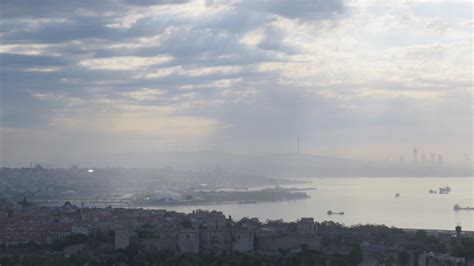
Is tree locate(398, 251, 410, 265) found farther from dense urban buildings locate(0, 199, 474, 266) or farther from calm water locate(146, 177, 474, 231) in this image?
calm water locate(146, 177, 474, 231)

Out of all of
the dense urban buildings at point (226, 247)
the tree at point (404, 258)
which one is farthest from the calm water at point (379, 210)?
the tree at point (404, 258)

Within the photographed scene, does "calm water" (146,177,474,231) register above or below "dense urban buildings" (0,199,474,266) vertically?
above

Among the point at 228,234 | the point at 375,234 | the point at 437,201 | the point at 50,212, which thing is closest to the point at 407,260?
the point at 228,234

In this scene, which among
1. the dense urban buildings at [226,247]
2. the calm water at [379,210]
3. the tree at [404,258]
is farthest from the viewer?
the calm water at [379,210]

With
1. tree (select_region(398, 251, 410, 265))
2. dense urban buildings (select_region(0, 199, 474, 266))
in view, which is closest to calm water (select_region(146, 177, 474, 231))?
dense urban buildings (select_region(0, 199, 474, 266))

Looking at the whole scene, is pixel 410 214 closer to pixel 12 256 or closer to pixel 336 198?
pixel 336 198

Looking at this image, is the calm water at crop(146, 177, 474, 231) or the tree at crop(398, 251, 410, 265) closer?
the tree at crop(398, 251, 410, 265)

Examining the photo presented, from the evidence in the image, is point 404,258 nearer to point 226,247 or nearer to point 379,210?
point 226,247

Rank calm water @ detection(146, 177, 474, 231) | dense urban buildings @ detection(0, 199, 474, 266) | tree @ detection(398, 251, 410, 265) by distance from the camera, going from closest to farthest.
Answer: dense urban buildings @ detection(0, 199, 474, 266) < tree @ detection(398, 251, 410, 265) < calm water @ detection(146, 177, 474, 231)

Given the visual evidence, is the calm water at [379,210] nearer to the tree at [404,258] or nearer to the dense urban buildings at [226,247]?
the dense urban buildings at [226,247]

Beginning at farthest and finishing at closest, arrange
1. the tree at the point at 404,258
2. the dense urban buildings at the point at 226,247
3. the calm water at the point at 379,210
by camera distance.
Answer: the calm water at the point at 379,210, the tree at the point at 404,258, the dense urban buildings at the point at 226,247

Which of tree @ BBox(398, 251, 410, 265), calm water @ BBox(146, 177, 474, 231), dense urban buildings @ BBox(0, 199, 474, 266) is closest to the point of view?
dense urban buildings @ BBox(0, 199, 474, 266)
